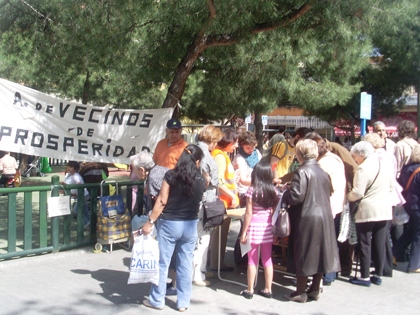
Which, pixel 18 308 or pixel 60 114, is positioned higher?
pixel 60 114

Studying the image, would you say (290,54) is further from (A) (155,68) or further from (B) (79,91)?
(B) (79,91)

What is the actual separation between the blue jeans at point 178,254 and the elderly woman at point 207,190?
0.67m

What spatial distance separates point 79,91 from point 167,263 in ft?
42.3

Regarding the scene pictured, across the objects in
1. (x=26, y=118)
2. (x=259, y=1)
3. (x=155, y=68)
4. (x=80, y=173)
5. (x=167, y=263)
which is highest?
(x=259, y=1)

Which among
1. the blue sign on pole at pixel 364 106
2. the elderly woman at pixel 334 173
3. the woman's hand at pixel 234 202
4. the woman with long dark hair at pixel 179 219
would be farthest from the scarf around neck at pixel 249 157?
the blue sign on pole at pixel 364 106

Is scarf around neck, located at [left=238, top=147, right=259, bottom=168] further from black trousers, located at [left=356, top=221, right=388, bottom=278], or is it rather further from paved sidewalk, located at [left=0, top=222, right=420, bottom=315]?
black trousers, located at [left=356, top=221, right=388, bottom=278]

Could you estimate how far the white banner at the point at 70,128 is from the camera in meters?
6.61

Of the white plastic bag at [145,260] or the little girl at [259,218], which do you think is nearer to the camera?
the white plastic bag at [145,260]

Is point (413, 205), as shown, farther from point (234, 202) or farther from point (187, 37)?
point (187, 37)

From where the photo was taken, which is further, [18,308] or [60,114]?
[60,114]

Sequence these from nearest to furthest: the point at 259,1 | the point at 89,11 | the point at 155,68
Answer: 1. the point at 259,1
2. the point at 89,11
3. the point at 155,68

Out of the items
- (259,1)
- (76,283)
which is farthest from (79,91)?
(76,283)

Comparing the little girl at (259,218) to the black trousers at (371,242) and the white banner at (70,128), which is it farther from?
the white banner at (70,128)

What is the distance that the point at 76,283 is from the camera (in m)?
5.61
